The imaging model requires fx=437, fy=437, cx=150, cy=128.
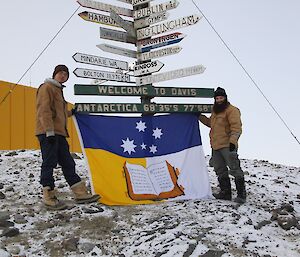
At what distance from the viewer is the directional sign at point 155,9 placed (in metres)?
8.62

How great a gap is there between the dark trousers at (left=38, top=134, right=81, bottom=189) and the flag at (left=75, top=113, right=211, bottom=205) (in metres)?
0.44

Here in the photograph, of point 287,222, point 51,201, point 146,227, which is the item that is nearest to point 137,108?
point 51,201

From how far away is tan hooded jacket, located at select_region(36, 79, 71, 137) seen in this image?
614cm

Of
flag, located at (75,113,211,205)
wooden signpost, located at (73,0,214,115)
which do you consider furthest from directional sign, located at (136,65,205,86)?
flag, located at (75,113,211,205)

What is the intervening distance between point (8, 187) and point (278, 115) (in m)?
4.82

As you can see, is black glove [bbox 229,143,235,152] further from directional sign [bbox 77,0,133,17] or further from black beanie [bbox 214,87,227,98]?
directional sign [bbox 77,0,133,17]

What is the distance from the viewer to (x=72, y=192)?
7.02 metres

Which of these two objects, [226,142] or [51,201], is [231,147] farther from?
[51,201]

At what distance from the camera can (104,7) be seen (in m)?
8.75

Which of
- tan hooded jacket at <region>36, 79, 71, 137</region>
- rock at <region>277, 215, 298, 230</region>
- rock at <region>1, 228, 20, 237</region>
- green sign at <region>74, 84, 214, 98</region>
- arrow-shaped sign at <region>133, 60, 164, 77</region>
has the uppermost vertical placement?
arrow-shaped sign at <region>133, 60, 164, 77</region>

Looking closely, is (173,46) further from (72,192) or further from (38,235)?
(38,235)

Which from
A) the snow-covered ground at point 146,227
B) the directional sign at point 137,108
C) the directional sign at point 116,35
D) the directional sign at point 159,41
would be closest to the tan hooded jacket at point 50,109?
the directional sign at point 137,108

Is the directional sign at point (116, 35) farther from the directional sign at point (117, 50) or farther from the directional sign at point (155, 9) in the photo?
the directional sign at point (155, 9)

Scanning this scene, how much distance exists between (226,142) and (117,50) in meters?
3.06
